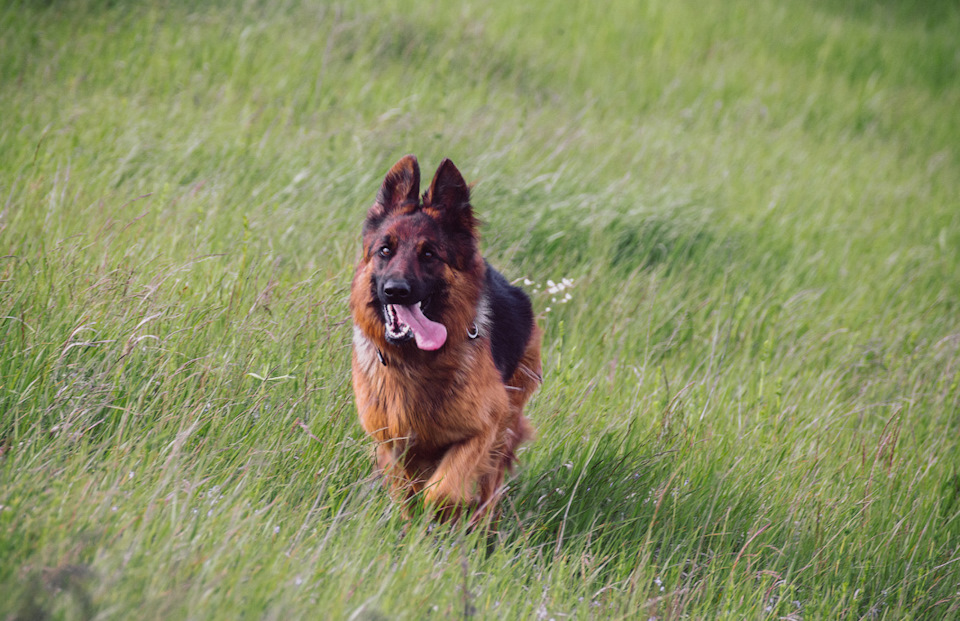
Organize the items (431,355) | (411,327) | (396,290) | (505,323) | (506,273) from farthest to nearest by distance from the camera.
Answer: (506,273), (505,323), (431,355), (411,327), (396,290)

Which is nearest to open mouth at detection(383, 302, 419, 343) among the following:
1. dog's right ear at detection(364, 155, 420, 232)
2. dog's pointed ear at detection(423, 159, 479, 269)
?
dog's pointed ear at detection(423, 159, 479, 269)

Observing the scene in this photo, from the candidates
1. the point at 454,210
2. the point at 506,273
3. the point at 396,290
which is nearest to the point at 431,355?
the point at 396,290

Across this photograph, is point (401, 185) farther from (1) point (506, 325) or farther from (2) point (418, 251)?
(1) point (506, 325)

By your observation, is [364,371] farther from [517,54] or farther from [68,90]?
[517,54]

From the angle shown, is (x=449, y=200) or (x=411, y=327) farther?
(x=449, y=200)

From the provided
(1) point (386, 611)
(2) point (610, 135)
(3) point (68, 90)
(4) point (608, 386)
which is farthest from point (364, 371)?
(2) point (610, 135)

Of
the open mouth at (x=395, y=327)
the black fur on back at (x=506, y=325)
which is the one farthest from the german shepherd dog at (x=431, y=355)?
the black fur on back at (x=506, y=325)

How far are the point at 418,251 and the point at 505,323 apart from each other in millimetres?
689

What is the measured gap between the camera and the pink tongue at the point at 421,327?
2986 mm

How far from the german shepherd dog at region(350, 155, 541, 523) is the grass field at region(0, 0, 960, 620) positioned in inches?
7.4

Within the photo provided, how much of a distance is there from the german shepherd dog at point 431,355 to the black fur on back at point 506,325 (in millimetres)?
112

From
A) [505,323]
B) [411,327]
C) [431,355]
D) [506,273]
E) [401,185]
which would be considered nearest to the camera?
[411,327]

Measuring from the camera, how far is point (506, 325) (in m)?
3.50

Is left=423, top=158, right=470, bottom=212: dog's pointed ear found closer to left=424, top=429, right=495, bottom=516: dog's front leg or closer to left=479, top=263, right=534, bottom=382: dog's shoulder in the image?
left=479, top=263, right=534, bottom=382: dog's shoulder
